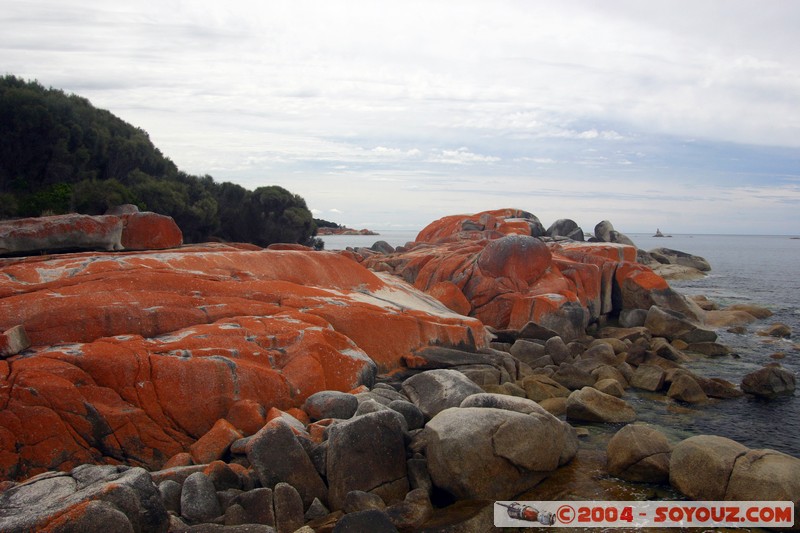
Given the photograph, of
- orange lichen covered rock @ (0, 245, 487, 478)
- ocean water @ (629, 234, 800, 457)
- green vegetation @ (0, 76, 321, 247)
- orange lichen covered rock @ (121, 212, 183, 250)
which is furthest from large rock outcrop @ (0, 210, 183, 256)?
ocean water @ (629, 234, 800, 457)

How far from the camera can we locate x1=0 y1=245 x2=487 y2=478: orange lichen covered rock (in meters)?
10.6

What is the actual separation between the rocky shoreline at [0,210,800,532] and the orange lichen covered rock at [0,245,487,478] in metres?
0.04

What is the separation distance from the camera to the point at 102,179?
36.1 metres

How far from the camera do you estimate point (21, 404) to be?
10.4 meters

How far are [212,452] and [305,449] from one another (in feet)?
5.29

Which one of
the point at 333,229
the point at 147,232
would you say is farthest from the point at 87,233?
the point at 333,229

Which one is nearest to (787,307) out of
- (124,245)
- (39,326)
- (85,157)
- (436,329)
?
(436,329)

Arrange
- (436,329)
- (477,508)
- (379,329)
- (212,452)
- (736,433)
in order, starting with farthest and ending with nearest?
(436,329), (379,329), (736,433), (212,452), (477,508)

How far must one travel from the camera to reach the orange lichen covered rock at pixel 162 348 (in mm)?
10602

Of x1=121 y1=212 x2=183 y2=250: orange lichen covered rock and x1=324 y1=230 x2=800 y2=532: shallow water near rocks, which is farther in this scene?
x1=121 y1=212 x2=183 y2=250: orange lichen covered rock

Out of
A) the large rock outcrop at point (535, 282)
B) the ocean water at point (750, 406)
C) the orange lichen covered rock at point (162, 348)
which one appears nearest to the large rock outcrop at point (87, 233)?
the orange lichen covered rock at point (162, 348)

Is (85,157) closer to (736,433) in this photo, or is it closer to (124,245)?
(124,245)

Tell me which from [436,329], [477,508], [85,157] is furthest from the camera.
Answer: [85,157]

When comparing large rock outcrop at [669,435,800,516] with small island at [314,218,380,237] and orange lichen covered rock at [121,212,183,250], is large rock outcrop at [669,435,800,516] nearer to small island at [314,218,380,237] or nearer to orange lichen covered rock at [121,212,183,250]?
orange lichen covered rock at [121,212,183,250]
